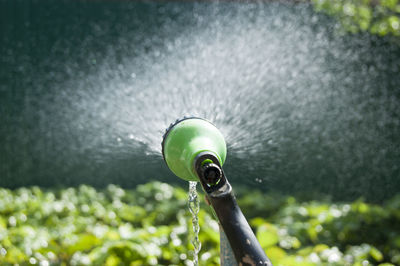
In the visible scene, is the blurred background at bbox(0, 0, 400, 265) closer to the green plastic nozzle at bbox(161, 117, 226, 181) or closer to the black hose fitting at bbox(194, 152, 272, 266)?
the green plastic nozzle at bbox(161, 117, 226, 181)

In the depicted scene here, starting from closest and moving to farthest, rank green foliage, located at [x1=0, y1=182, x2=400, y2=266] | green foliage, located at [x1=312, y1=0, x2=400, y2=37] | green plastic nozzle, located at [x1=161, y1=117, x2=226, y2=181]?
green plastic nozzle, located at [x1=161, y1=117, x2=226, y2=181] < green foliage, located at [x1=0, y1=182, x2=400, y2=266] < green foliage, located at [x1=312, y1=0, x2=400, y2=37]

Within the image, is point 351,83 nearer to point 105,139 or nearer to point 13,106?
point 105,139

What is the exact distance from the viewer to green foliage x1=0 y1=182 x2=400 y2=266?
1.61 m

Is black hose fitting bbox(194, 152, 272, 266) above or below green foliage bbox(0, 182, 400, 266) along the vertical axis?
below

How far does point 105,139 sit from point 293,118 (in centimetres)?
162

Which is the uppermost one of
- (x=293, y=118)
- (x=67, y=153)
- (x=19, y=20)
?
(x=19, y=20)

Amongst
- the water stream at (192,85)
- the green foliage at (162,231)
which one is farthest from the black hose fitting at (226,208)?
the water stream at (192,85)

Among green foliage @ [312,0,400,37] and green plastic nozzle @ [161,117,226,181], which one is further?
green foliage @ [312,0,400,37]

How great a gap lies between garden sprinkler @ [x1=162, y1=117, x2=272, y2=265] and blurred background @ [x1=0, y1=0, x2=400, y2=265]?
106 centimetres

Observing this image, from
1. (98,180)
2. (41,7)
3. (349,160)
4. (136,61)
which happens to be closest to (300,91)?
(349,160)

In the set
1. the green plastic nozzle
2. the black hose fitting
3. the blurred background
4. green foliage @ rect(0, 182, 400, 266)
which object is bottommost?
the black hose fitting

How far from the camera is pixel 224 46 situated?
379 cm

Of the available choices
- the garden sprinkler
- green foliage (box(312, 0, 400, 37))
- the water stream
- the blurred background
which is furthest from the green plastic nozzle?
green foliage (box(312, 0, 400, 37))

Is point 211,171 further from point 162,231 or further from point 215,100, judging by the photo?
point 215,100
